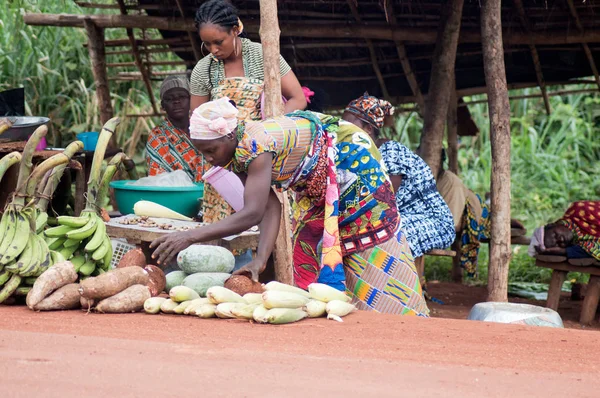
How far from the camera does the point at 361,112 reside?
5.25 metres

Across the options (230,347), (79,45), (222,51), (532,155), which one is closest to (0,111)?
(222,51)

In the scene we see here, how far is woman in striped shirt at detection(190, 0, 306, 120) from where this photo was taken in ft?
15.8

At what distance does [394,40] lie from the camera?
7.35 m

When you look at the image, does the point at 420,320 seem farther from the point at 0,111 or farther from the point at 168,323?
the point at 0,111

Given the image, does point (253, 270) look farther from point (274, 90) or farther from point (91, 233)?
point (274, 90)

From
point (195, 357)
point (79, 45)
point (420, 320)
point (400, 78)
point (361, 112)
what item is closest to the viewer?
point (195, 357)

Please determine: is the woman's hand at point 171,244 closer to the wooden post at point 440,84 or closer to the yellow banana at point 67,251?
the yellow banana at point 67,251

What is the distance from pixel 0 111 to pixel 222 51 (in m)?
1.91

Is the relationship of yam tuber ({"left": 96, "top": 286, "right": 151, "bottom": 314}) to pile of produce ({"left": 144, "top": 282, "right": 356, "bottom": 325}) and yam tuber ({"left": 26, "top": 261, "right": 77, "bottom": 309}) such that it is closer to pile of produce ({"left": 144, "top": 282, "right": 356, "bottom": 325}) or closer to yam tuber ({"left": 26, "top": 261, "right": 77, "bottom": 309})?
pile of produce ({"left": 144, "top": 282, "right": 356, "bottom": 325})

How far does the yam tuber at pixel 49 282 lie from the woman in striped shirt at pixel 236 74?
1.72 metres

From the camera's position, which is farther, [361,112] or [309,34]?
[309,34]

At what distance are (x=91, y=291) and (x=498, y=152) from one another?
10.5 ft

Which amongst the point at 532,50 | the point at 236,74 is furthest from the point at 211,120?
the point at 532,50

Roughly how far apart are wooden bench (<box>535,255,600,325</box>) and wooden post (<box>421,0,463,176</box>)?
4.30ft
